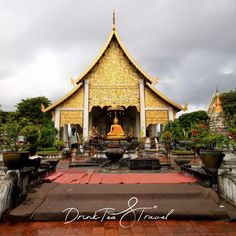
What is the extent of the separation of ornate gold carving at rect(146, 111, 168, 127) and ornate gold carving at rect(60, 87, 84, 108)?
16.8 ft

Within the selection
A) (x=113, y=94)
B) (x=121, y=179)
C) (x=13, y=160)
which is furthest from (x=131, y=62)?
(x=13, y=160)

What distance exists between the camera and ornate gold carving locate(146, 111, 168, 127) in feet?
50.2

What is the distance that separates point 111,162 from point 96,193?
344 cm

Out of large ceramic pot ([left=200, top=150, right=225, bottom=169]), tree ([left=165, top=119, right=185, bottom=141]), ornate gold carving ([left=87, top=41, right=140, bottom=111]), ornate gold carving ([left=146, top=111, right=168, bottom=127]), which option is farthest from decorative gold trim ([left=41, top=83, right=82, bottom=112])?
large ceramic pot ([left=200, top=150, right=225, bottom=169])

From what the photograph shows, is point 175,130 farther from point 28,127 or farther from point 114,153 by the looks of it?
point 28,127

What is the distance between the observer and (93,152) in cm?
1152

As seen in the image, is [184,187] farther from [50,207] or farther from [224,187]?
[50,207]

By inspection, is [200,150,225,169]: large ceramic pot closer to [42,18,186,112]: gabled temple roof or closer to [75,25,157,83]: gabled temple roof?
[42,18,186,112]: gabled temple roof

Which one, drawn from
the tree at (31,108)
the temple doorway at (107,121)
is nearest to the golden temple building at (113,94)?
the temple doorway at (107,121)

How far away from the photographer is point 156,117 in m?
15.4

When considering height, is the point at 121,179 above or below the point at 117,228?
above

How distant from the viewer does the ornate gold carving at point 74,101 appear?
50.2ft

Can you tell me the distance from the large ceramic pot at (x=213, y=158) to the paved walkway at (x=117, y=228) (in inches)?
50.8

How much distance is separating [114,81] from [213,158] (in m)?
12.7
